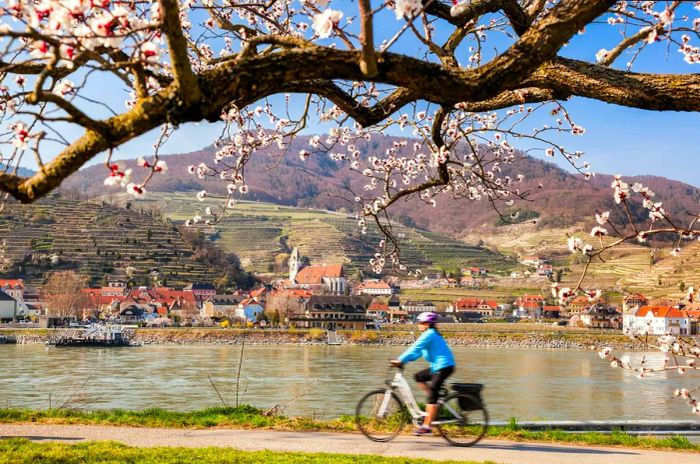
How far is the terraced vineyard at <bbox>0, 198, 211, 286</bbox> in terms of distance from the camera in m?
119

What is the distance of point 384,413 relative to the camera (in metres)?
7.42

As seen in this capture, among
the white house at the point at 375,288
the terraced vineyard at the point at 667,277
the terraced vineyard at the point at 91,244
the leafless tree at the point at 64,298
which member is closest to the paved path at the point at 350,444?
the leafless tree at the point at 64,298

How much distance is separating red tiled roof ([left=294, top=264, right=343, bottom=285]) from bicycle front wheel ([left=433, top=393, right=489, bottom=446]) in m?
135

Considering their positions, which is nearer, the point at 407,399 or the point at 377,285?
the point at 407,399

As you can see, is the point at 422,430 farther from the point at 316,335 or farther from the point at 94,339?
the point at 316,335

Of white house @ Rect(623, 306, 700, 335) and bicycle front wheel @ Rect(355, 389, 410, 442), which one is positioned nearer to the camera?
bicycle front wheel @ Rect(355, 389, 410, 442)

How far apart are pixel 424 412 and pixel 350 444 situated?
83 centimetres

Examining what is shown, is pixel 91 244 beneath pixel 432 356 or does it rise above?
above

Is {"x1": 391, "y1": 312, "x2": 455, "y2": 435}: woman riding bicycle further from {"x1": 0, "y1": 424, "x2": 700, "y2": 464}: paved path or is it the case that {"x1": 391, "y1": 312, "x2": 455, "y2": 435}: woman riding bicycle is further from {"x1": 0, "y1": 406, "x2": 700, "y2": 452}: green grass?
{"x1": 0, "y1": 406, "x2": 700, "y2": 452}: green grass

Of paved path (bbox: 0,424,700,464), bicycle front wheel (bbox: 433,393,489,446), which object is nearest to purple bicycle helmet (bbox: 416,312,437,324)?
bicycle front wheel (bbox: 433,393,489,446)

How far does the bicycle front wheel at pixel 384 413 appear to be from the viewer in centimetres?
736

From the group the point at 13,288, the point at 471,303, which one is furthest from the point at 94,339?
the point at 471,303

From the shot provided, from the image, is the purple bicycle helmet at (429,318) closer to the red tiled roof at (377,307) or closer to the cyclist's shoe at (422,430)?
the cyclist's shoe at (422,430)

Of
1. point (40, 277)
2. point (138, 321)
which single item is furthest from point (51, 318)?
point (40, 277)
